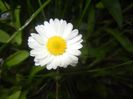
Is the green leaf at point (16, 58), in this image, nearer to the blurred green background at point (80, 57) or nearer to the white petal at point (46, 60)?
the blurred green background at point (80, 57)

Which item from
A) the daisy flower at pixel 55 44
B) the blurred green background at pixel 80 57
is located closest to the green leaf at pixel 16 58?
the blurred green background at pixel 80 57

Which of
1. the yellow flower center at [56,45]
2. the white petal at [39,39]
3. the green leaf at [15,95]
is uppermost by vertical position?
the white petal at [39,39]

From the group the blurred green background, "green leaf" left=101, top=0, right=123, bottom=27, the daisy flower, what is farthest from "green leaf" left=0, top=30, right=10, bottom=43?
"green leaf" left=101, top=0, right=123, bottom=27

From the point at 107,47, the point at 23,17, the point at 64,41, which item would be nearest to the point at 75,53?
the point at 64,41

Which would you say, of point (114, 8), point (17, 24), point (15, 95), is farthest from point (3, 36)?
point (114, 8)

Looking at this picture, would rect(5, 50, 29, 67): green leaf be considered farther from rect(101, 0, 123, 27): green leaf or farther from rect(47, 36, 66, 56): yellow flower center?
rect(101, 0, 123, 27): green leaf
